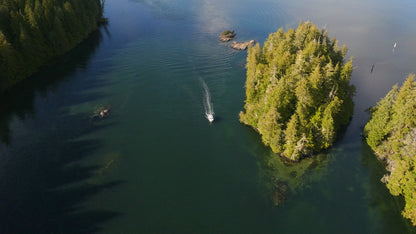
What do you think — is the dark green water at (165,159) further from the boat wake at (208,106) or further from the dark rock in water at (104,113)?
the dark rock in water at (104,113)

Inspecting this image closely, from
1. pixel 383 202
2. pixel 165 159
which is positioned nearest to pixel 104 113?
pixel 165 159

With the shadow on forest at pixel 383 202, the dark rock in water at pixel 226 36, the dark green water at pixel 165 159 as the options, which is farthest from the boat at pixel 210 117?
the dark rock in water at pixel 226 36

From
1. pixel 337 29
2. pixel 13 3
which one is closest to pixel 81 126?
pixel 13 3

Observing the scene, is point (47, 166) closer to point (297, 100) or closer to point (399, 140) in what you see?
point (297, 100)

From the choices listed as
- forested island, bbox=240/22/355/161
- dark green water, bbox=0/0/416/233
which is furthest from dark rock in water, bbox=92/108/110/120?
forested island, bbox=240/22/355/161

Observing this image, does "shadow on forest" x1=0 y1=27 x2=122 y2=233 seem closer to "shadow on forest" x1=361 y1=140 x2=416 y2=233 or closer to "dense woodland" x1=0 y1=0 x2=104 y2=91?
"dense woodland" x1=0 y1=0 x2=104 y2=91

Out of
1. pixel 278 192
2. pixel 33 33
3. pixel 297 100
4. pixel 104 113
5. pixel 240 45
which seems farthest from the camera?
pixel 240 45
